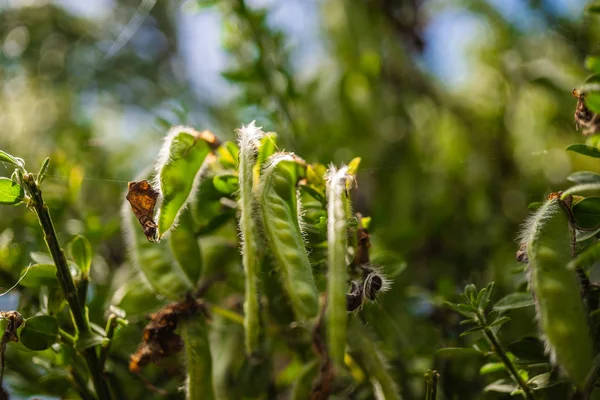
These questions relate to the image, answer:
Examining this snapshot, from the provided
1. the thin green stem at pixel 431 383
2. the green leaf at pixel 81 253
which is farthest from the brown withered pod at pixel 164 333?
the thin green stem at pixel 431 383

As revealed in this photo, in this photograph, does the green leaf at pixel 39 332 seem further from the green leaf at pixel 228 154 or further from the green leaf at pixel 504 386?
the green leaf at pixel 504 386

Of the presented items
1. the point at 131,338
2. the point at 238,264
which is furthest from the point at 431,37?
the point at 131,338

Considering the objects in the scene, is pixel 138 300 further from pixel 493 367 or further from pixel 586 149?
pixel 586 149

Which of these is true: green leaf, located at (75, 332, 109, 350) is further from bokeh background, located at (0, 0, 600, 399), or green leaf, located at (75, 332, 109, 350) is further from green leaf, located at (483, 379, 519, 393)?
green leaf, located at (483, 379, 519, 393)

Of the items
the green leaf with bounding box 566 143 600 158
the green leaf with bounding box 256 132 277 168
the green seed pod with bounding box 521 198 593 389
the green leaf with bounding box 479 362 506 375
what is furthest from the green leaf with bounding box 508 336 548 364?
the green leaf with bounding box 256 132 277 168

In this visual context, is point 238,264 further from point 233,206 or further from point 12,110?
point 12,110
